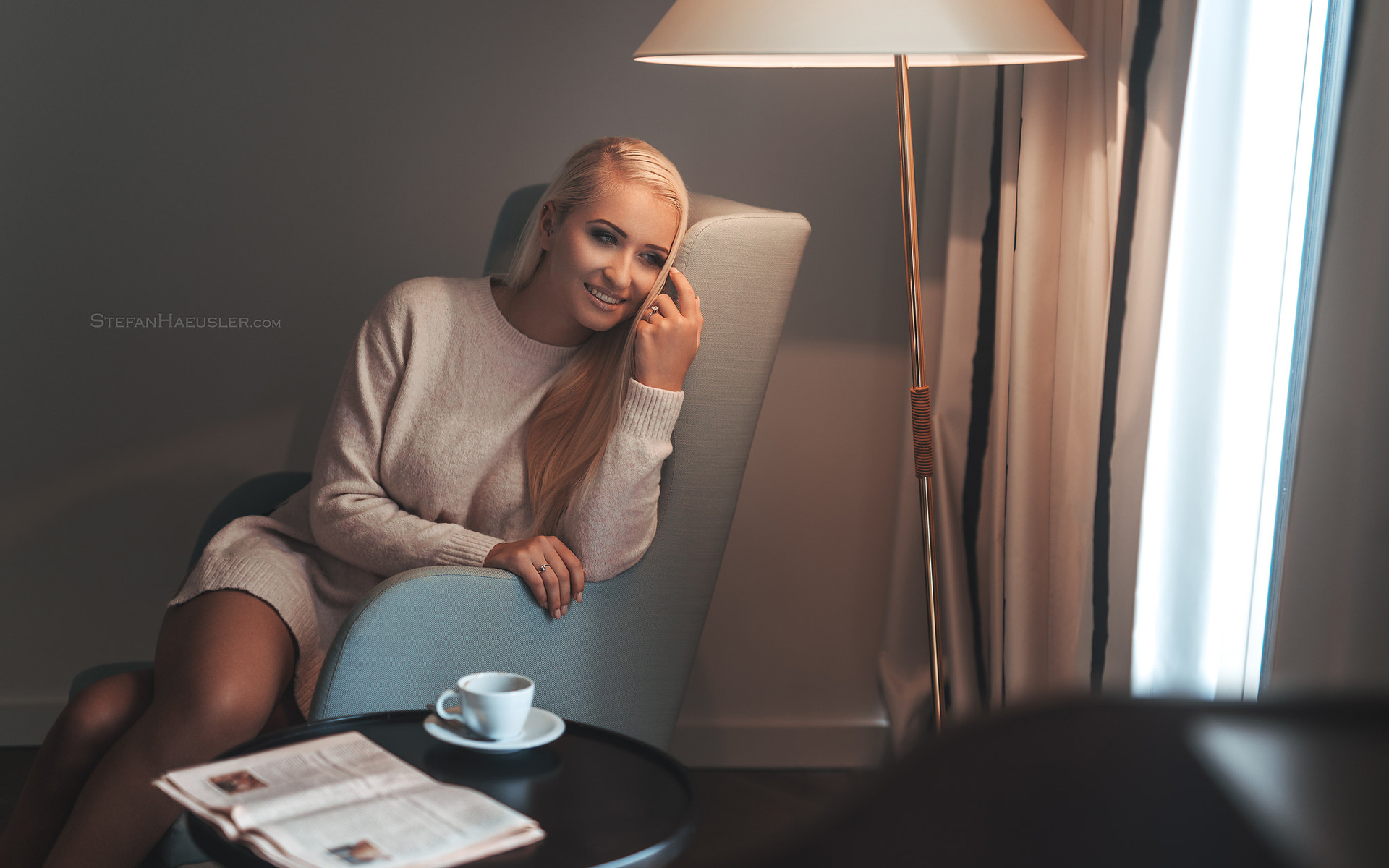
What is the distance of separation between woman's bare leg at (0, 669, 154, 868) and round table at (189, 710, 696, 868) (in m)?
0.40

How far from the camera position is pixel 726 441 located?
1.36 metres

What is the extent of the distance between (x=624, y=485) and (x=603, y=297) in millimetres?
303

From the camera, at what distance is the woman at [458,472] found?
1.22 metres

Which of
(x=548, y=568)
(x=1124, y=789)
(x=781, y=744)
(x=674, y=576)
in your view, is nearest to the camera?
(x=1124, y=789)

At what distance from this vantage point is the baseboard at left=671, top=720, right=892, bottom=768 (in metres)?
2.18

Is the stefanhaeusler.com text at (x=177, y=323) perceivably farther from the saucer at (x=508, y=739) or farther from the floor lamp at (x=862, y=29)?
the saucer at (x=508, y=739)

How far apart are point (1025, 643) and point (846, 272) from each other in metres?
0.80

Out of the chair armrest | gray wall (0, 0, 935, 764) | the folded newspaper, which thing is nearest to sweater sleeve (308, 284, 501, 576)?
the chair armrest

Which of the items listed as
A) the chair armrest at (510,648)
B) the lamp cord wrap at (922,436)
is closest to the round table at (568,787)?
the chair armrest at (510,648)

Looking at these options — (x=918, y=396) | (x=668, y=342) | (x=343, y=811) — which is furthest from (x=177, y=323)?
(x=343, y=811)

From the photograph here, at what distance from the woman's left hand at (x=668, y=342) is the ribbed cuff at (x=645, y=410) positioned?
0.04ft

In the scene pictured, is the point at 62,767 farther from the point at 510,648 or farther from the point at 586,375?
the point at 586,375

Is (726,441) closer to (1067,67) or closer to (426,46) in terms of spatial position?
(1067,67)

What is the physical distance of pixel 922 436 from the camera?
1.49 metres
